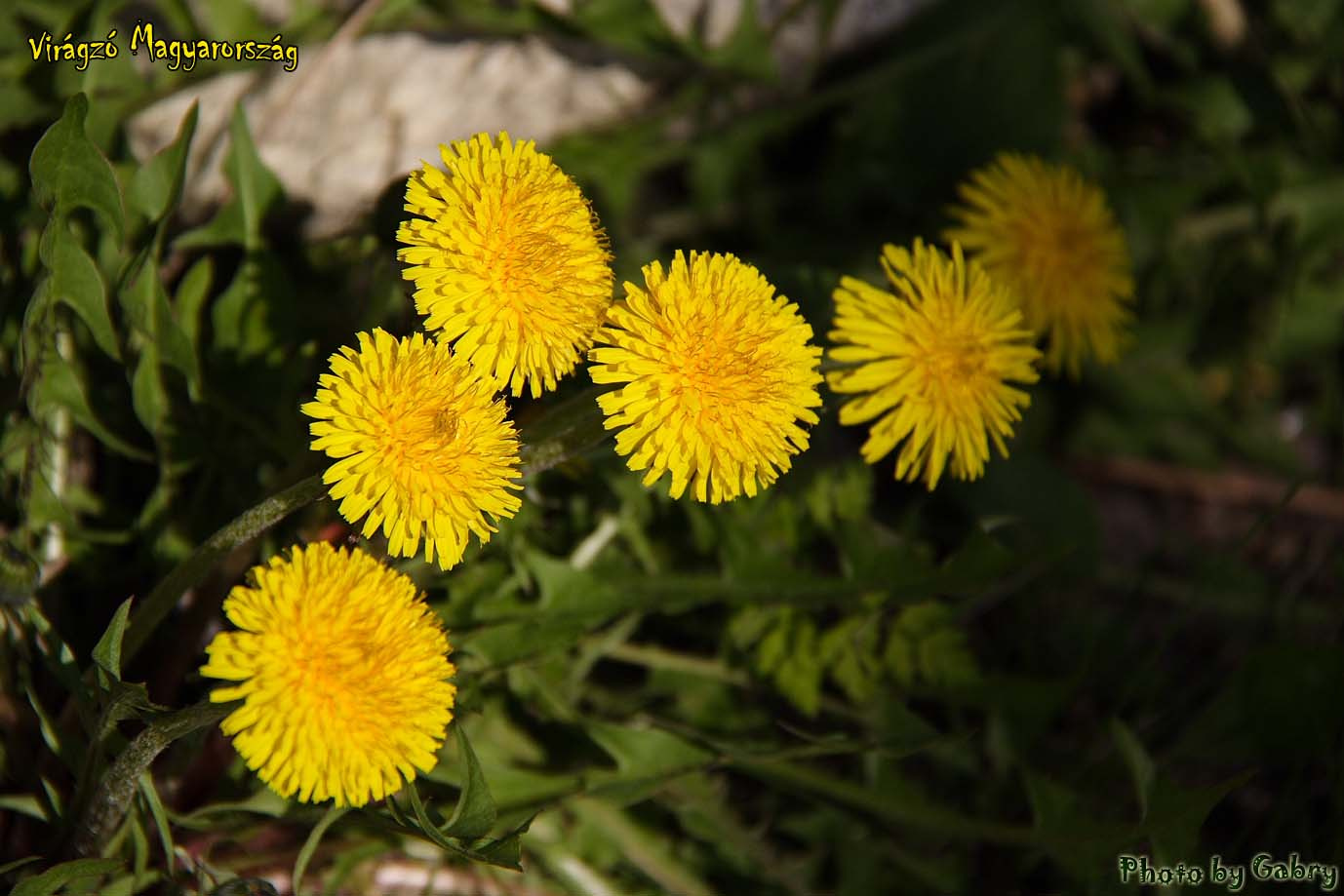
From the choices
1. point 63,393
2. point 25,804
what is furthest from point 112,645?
point 63,393

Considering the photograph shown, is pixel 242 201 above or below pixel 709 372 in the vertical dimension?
above

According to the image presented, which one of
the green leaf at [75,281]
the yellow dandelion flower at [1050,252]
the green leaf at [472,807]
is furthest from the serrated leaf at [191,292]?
the yellow dandelion flower at [1050,252]

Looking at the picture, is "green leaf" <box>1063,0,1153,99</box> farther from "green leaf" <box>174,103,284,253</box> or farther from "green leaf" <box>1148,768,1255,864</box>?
"green leaf" <box>174,103,284,253</box>

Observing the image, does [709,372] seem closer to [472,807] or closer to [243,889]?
[472,807]

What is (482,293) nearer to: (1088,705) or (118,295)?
(118,295)

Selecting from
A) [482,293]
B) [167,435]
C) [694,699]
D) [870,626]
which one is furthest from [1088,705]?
[167,435]

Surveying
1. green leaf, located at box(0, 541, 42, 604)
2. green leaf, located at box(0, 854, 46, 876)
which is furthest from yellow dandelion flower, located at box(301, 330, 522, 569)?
green leaf, located at box(0, 854, 46, 876)
